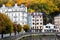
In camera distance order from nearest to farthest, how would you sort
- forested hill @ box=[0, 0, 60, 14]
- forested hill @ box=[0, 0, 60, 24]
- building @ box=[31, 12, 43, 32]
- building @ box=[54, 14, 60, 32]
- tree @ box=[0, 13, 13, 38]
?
tree @ box=[0, 13, 13, 38] < building @ box=[31, 12, 43, 32] < building @ box=[54, 14, 60, 32] < forested hill @ box=[0, 0, 60, 24] < forested hill @ box=[0, 0, 60, 14]

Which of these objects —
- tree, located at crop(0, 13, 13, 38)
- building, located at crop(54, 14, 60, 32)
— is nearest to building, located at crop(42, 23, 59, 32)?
building, located at crop(54, 14, 60, 32)

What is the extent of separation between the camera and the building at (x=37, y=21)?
115688 mm

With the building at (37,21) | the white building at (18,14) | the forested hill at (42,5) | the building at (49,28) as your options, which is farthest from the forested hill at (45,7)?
the white building at (18,14)

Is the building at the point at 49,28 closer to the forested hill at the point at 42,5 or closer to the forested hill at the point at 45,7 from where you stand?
the forested hill at the point at 45,7

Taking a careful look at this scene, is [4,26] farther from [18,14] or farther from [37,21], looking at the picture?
[37,21]

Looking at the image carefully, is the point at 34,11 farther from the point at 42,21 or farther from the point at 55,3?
the point at 55,3

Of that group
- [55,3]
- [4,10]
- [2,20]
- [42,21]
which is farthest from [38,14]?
[2,20]

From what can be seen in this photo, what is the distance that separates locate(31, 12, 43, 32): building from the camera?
11569 centimetres

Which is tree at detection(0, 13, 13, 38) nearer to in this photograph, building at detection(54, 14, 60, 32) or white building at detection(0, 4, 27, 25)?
white building at detection(0, 4, 27, 25)

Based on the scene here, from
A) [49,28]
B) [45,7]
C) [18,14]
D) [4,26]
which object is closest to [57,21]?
[49,28]

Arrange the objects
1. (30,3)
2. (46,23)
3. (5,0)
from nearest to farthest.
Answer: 1. (46,23)
2. (30,3)
3. (5,0)

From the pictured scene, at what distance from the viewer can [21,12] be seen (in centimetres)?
11056

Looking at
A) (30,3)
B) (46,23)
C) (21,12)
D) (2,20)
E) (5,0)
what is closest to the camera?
(2,20)

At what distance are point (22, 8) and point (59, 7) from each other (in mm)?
27043
